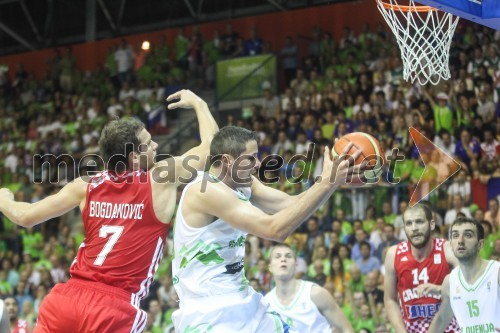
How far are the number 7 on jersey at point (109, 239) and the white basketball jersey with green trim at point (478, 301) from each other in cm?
353

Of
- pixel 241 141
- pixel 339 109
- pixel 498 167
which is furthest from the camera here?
pixel 339 109

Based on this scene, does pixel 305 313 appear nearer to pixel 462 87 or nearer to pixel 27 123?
pixel 462 87

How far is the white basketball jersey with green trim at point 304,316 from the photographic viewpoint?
8.12 metres

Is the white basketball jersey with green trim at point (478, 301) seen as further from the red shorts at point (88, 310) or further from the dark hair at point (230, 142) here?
the red shorts at point (88, 310)

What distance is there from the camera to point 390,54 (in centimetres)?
1577

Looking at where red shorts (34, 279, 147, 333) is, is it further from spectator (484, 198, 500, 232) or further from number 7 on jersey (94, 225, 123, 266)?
spectator (484, 198, 500, 232)

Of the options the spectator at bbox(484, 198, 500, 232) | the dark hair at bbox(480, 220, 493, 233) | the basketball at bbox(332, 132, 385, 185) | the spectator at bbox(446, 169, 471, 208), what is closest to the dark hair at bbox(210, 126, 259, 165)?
the basketball at bbox(332, 132, 385, 185)

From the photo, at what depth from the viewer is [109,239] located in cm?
523

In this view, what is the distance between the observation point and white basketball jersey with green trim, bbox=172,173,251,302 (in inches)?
204

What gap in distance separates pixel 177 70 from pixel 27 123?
4.34m

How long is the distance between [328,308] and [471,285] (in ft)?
4.77

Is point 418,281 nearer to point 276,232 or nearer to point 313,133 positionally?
point 276,232

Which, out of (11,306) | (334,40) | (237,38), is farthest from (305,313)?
(237,38)

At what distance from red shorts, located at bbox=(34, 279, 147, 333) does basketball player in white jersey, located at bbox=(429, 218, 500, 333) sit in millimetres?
3320
